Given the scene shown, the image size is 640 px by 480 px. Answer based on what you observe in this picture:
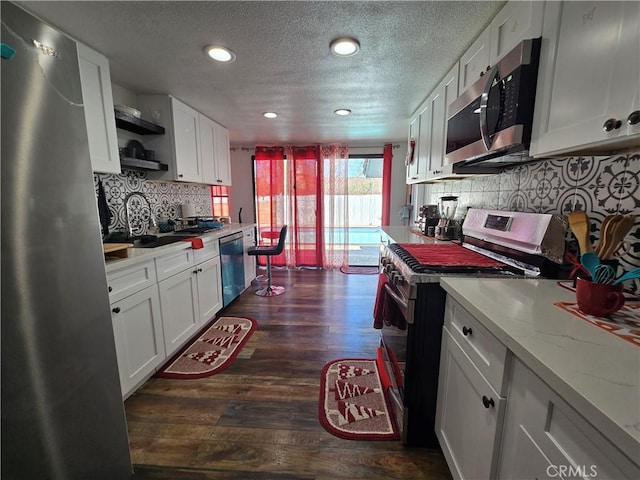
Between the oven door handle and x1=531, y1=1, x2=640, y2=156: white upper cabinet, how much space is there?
0.83 m

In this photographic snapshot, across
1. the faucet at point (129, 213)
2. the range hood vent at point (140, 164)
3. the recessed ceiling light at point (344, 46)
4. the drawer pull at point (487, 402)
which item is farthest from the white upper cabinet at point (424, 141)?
the faucet at point (129, 213)

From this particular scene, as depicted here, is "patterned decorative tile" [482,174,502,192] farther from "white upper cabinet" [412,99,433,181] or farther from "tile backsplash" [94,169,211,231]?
"tile backsplash" [94,169,211,231]

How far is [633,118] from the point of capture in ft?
2.15

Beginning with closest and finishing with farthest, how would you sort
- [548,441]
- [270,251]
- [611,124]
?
[548,441] < [611,124] < [270,251]

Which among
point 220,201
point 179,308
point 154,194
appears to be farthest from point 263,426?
point 220,201

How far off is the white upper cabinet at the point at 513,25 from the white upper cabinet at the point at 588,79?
0.06 metres

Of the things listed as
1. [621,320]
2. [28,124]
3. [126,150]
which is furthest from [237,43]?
[621,320]

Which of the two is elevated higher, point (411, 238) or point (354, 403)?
point (411, 238)

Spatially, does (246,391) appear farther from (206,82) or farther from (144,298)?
(206,82)

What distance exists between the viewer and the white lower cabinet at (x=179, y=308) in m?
1.96

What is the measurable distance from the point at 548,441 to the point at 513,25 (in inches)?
62.6

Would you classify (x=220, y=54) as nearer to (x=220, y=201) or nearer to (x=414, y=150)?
(x=414, y=150)

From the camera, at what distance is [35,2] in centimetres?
124

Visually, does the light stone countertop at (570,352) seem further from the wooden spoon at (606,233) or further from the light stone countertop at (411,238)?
the light stone countertop at (411,238)
